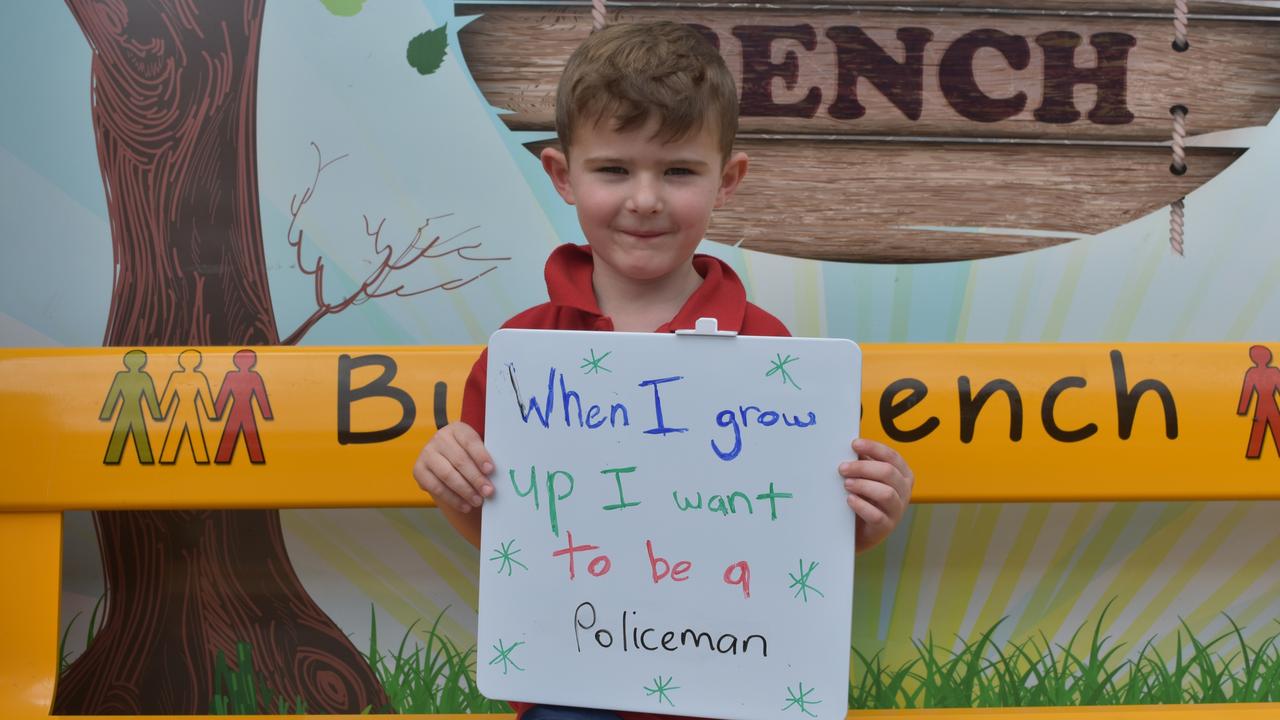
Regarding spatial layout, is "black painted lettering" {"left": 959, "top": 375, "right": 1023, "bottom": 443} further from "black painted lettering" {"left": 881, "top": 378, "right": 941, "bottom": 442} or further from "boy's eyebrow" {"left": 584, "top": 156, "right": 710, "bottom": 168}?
"boy's eyebrow" {"left": 584, "top": 156, "right": 710, "bottom": 168}

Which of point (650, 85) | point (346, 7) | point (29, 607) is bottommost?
point (29, 607)

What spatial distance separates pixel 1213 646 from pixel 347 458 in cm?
164

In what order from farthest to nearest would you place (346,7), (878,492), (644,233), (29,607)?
(346,7) → (29,607) → (644,233) → (878,492)

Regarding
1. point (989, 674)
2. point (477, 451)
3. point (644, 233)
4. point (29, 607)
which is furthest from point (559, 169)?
point (989, 674)

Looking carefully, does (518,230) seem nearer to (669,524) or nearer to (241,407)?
(241,407)

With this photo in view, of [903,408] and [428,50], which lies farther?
[428,50]

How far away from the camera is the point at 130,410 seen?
1.64 m

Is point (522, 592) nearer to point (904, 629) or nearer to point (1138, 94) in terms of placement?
point (904, 629)

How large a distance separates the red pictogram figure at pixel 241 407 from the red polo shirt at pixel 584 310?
479 millimetres

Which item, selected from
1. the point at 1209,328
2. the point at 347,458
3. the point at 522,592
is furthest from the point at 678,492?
the point at 1209,328

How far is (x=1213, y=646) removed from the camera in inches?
76.6

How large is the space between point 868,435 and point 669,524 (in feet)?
1.89

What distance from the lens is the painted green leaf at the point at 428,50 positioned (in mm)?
1854

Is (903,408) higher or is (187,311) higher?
(187,311)
